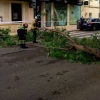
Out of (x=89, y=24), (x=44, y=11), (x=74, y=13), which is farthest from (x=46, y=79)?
(x=74, y=13)

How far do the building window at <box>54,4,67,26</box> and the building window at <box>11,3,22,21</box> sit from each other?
13.6 ft

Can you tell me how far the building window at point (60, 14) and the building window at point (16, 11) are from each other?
415 cm

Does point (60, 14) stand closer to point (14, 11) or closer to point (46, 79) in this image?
point (14, 11)

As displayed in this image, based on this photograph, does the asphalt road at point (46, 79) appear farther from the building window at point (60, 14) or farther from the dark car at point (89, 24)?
the building window at point (60, 14)

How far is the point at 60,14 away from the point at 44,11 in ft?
8.13

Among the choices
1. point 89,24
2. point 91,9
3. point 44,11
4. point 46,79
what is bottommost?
point 46,79

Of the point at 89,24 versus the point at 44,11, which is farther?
the point at 89,24

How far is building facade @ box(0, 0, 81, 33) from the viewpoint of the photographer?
2205 centimetres

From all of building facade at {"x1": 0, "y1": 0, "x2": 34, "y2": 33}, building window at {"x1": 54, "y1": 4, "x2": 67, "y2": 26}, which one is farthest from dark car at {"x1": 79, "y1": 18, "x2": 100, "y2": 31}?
building facade at {"x1": 0, "y1": 0, "x2": 34, "y2": 33}

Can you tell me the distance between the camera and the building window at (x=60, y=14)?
26269 mm

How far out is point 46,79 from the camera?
6918 millimetres

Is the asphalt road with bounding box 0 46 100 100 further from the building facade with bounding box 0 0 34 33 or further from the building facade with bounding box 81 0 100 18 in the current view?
the building facade with bounding box 81 0 100 18

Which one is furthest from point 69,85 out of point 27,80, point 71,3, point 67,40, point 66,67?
point 71,3

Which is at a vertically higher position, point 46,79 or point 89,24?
point 89,24
